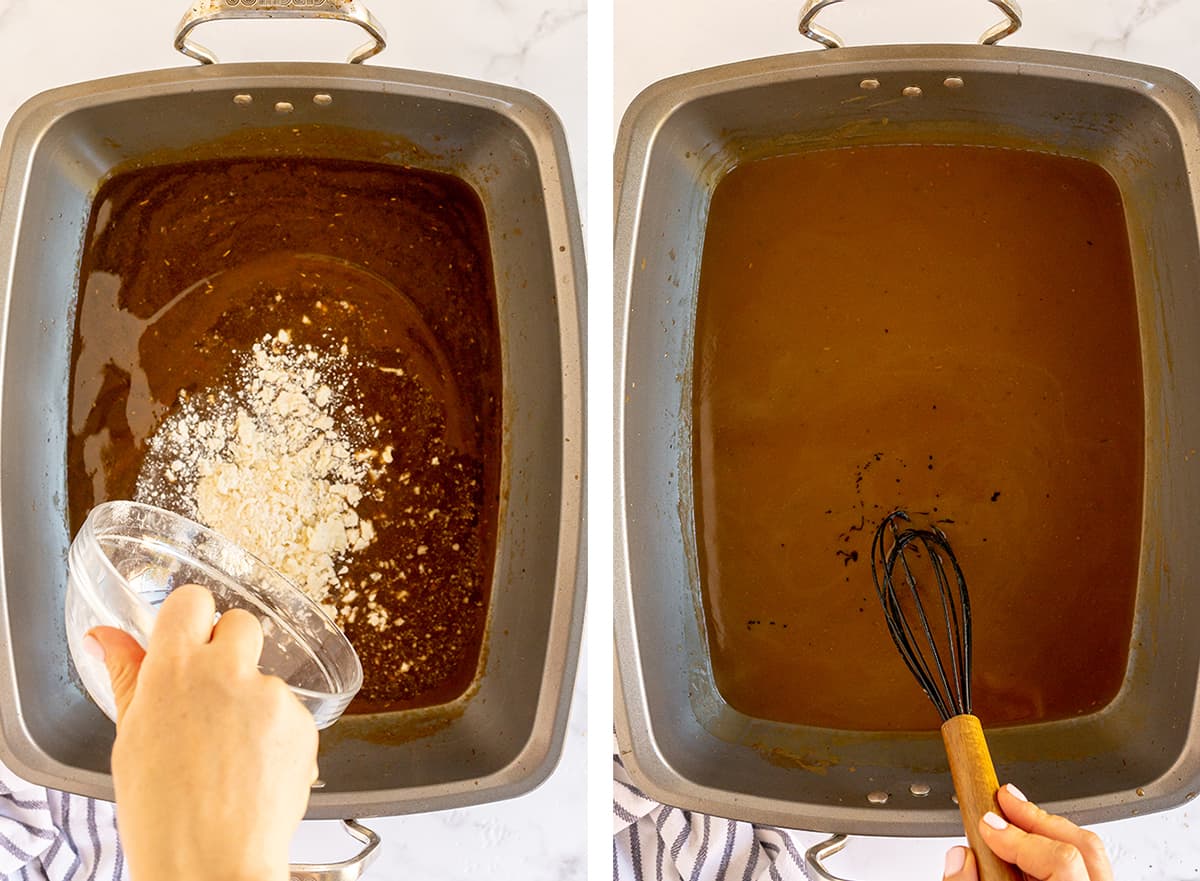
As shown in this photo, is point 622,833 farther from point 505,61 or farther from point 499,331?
point 505,61

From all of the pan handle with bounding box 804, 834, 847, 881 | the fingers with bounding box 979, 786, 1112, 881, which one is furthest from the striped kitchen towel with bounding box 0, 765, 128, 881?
the fingers with bounding box 979, 786, 1112, 881

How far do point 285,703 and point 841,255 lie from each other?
499 mm

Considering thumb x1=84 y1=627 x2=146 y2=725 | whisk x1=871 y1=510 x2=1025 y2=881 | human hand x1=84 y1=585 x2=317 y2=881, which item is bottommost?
human hand x1=84 y1=585 x2=317 y2=881

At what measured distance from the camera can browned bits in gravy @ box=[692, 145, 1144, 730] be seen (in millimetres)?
711

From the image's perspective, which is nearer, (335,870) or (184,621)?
(184,621)

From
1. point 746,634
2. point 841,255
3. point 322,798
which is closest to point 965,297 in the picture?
point 841,255

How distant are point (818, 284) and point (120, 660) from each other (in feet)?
1.73

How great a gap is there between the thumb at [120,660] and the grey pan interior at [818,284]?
298 millimetres

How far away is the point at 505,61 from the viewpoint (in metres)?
0.72

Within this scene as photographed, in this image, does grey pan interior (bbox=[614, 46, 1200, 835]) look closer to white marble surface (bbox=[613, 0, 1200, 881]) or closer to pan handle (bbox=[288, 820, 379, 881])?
white marble surface (bbox=[613, 0, 1200, 881])

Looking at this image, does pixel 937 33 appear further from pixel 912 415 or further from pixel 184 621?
pixel 184 621

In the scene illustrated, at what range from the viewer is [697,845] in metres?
0.71

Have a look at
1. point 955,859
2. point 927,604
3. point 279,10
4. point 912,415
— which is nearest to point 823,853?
point 955,859

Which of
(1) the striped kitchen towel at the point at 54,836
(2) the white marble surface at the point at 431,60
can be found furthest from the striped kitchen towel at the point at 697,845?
(1) the striped kitchen towel at the point at 54,836
